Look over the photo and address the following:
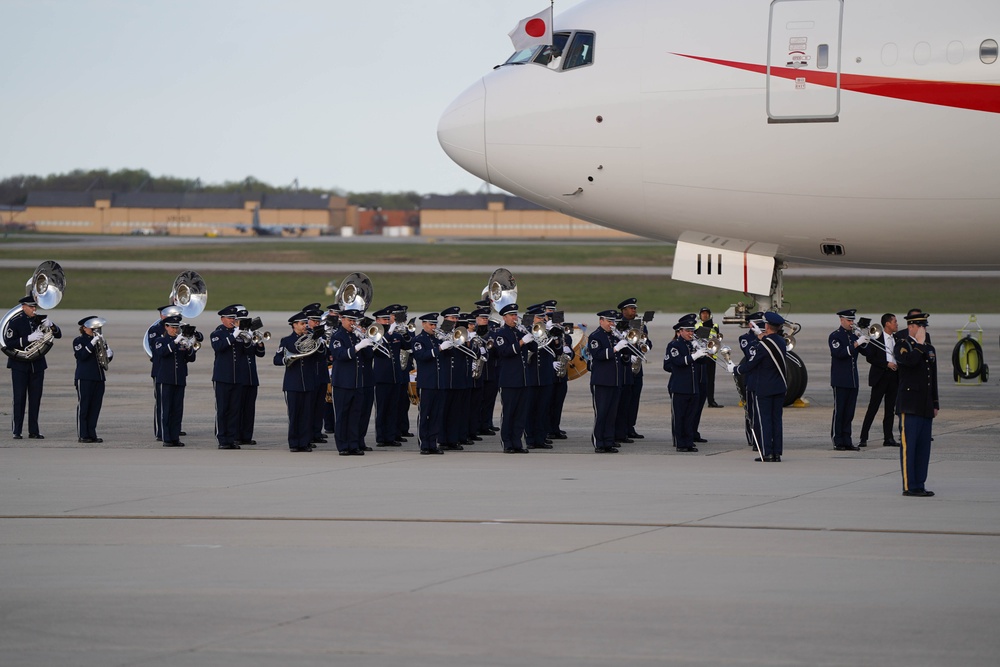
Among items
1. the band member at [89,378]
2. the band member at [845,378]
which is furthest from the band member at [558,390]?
the band member at [89,378]

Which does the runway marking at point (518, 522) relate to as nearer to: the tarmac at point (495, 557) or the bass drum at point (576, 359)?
the tarmac at point (495, 557)

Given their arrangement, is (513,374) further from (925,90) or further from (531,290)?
(531,290)

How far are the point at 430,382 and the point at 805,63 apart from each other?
546 cm

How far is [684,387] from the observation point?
47.2ft

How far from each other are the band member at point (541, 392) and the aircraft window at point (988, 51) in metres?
5.60

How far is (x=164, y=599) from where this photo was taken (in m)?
7.39

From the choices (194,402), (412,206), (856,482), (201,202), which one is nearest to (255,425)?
(194,402)

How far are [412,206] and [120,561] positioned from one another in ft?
420

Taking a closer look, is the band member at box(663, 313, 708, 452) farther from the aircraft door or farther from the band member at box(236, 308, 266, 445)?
the band member at box(236, 308, 266, 445)

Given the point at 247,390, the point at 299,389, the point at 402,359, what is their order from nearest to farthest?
the point at 299,389
the point at 247,390
the point at 402,359

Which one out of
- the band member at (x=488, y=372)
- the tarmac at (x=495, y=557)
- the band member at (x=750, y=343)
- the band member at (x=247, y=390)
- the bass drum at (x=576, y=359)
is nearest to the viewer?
the tarmac at (x=495, y=557)

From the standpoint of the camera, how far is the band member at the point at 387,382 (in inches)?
589

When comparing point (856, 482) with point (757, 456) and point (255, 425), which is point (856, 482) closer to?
point (757, 456)

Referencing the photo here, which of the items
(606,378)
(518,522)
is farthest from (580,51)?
(518,522)
